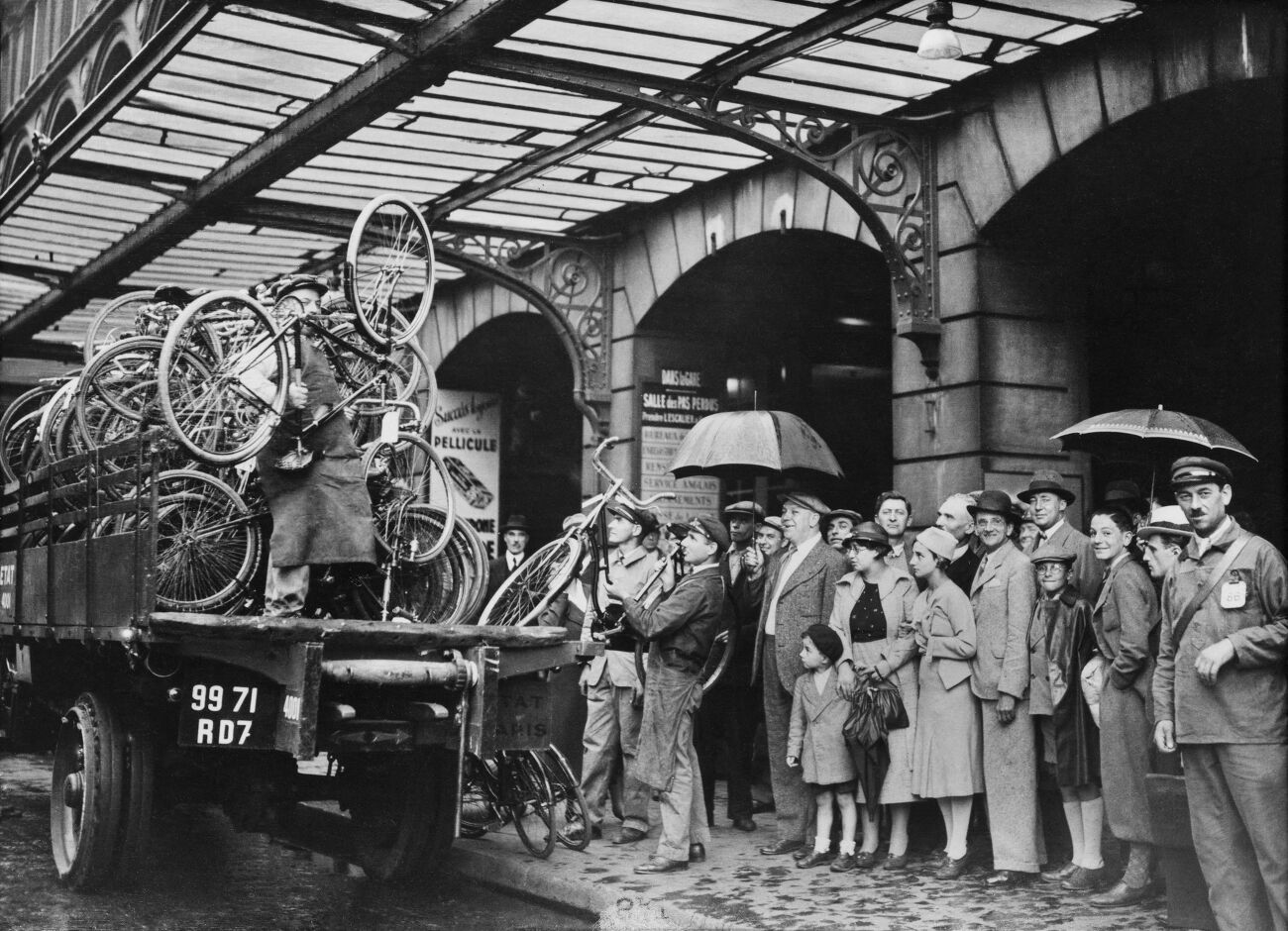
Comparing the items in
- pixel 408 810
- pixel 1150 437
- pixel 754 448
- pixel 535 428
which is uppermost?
pixel 535 428

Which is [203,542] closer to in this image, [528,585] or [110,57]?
[528,585]

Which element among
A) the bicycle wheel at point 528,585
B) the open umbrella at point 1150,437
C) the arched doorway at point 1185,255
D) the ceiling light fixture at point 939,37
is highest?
the ceiling light fixture at point 939,37

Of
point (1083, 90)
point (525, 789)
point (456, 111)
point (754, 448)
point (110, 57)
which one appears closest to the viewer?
point (525, 789)

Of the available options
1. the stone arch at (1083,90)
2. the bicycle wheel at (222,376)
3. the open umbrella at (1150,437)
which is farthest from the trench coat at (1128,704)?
the bicycle wheel at (222,376)

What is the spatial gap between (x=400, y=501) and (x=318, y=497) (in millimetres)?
1116

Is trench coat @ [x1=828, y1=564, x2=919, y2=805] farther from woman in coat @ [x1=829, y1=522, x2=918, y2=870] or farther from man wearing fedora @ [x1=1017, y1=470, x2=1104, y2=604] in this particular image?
man wearing fedora @ [x1=1017, y1=470, x2=1104, y2=604]

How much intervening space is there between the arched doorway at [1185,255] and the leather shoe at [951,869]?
166 inches

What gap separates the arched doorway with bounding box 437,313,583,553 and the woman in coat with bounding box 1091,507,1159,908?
38.2 ft

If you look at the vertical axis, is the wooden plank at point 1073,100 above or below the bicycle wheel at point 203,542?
above

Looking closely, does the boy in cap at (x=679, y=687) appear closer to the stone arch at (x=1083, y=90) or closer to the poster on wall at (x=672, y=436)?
the stone arch at (x=1083, y=90)

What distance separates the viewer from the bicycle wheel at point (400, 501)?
321 inches

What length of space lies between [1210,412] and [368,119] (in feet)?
21.9

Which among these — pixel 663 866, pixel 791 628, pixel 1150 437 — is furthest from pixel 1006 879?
pixel 1150 437

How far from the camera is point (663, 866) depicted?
25.6ft
